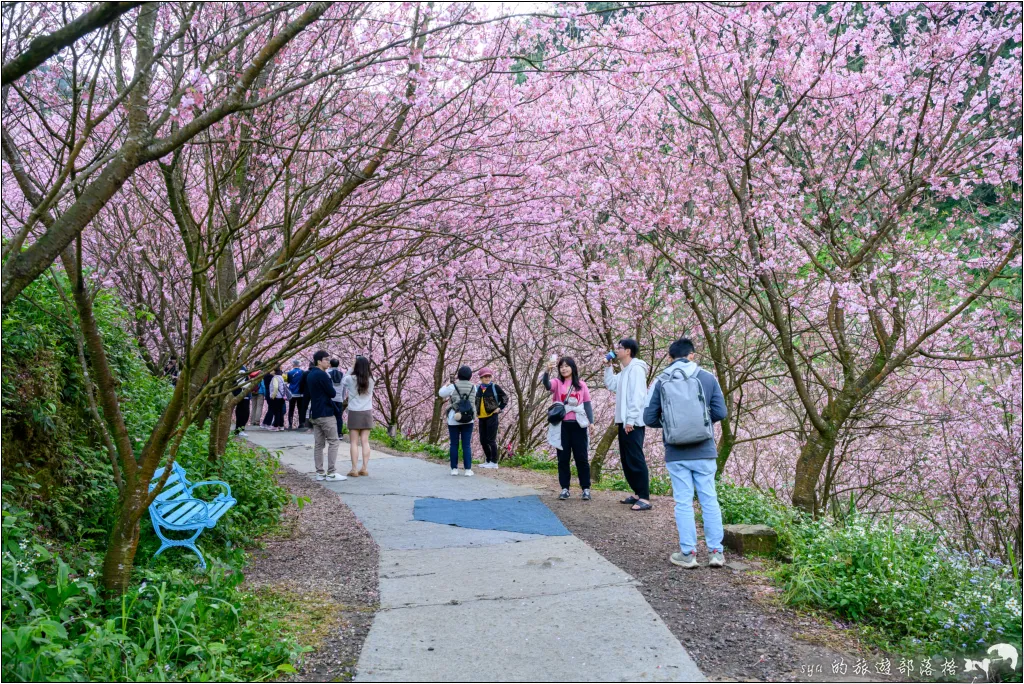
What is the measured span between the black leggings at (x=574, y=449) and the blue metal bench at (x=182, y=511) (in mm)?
3743

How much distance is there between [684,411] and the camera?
555cm

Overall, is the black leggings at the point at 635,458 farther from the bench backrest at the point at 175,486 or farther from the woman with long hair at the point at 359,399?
the bench backrest at the point at 175,486

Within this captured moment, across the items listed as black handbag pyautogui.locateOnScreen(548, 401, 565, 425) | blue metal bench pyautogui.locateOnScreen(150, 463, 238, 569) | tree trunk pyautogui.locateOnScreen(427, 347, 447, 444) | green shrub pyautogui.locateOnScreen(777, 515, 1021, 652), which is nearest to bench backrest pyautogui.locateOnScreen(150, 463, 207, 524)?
blue metal bench pyautogui.locateOnScreen(150, 463, 238, 569)

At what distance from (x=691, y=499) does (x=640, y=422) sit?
186cm

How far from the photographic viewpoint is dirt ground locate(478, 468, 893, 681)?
3.83 meters

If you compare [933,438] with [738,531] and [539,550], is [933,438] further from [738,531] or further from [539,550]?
[539,550]

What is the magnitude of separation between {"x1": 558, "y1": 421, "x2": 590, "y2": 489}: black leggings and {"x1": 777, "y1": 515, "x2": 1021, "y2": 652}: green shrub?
310cm

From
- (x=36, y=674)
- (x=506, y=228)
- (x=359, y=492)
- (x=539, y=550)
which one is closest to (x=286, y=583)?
(x=539, y=550)

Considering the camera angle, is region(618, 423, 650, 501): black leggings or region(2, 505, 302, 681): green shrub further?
region(618, 423, 650, 501): black leggings

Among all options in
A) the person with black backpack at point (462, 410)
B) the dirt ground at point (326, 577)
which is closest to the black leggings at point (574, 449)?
the person with black backpack at point (462, 410)

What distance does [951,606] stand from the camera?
4.17m

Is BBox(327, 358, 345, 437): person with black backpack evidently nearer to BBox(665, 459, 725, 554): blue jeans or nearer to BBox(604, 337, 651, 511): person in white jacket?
BBox(604, 337, 651, 511): person in white jacket

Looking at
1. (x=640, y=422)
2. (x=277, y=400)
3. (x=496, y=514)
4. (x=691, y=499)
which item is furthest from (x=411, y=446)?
(x=691, y=499)

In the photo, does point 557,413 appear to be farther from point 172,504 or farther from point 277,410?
point 277,410
